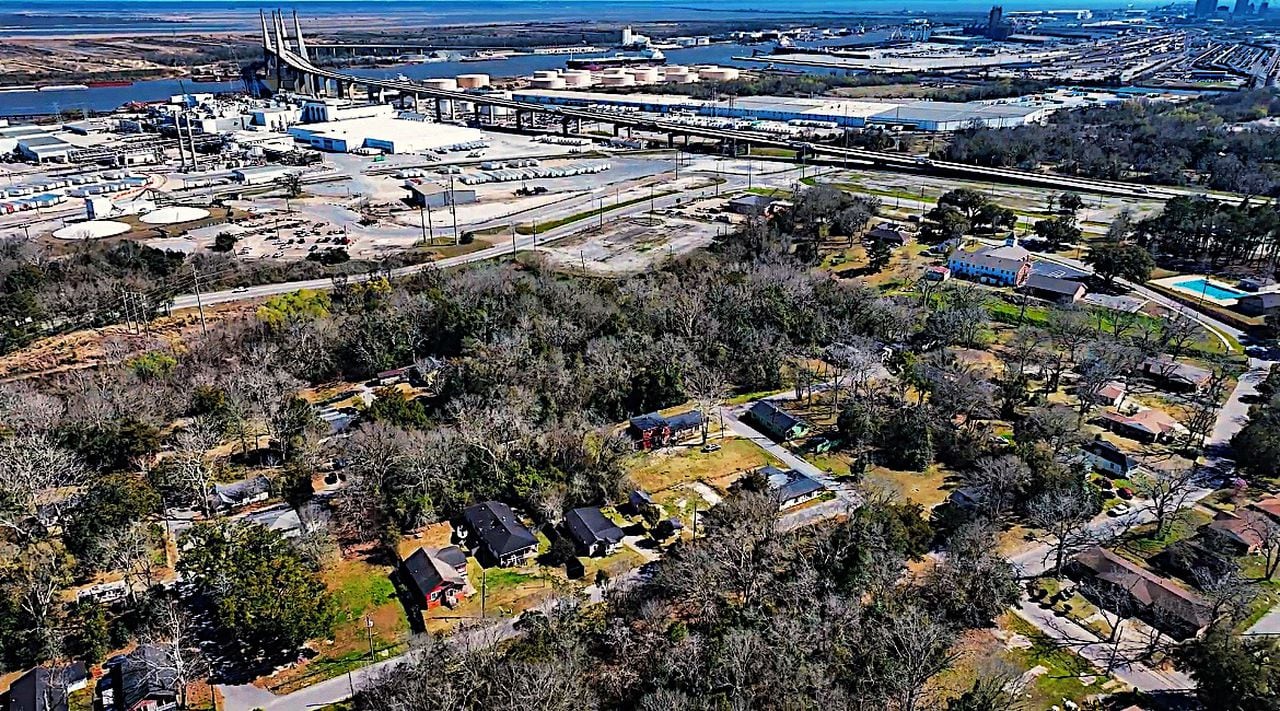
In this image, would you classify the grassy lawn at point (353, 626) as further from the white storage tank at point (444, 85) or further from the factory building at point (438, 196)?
the white storage tank at point (444, 85)

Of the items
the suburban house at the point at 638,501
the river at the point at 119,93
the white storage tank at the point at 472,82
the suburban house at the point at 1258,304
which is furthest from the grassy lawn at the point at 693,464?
the river at the point at 119,93

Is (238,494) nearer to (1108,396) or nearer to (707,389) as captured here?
(707,389)

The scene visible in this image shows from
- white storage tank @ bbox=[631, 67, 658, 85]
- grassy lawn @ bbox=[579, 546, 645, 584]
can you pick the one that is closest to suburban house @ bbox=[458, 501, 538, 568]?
grassy lawn @ bbox=[579, 546, 645, 584]

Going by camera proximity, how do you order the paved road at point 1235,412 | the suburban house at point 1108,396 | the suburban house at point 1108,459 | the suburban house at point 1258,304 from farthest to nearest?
the suburban house at point 1258,304, the suburban house at point 1108,396, the paved road at point 1235,412, the suburban house at point 1108,459

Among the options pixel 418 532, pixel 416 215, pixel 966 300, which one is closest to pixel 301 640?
pixel 418 532

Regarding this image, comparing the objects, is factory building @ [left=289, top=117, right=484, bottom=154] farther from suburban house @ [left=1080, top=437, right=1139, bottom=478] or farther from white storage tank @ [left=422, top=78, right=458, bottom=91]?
suburban house @ [left=1080, top=437, right=1139, bottom=478]

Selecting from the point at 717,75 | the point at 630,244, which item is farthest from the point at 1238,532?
the point at 717,75
